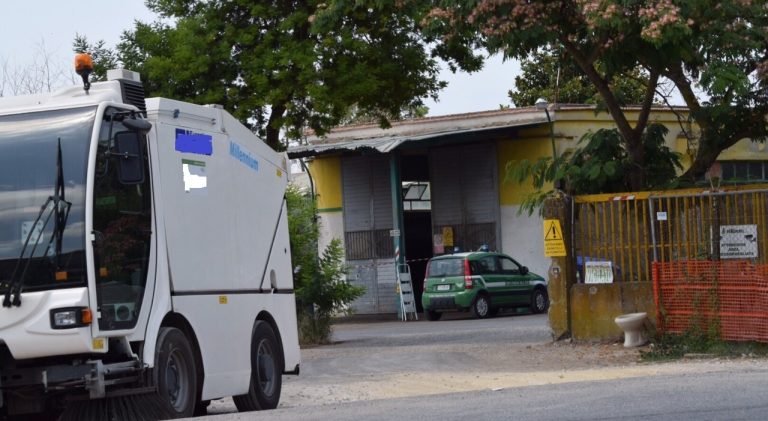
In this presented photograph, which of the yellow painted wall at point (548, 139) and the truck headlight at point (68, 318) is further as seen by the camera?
the yellow painted wall at point (548, 139)

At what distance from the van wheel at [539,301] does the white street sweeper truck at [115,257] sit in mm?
23313

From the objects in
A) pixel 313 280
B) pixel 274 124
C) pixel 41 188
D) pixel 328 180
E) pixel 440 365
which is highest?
pixel 274 124

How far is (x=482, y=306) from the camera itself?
110ft

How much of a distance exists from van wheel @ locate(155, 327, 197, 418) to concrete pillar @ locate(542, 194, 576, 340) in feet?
30.5

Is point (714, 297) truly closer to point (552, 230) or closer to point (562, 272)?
point (562, 272)

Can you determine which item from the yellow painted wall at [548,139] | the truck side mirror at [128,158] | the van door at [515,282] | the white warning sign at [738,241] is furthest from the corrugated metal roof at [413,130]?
the truck side mirror at [128,158]

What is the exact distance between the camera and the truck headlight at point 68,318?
9.81 m

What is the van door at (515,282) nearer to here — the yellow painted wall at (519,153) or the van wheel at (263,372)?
the yellow painted wall at (519,153)

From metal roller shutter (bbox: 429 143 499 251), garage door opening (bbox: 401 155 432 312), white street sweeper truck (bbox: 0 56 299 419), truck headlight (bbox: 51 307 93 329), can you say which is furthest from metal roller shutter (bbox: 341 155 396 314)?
truck headlight (bbox: 51 307 93 329)

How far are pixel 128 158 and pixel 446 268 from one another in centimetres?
2337

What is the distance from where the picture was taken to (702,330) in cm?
1708

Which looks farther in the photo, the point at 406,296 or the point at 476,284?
the point at 406,296

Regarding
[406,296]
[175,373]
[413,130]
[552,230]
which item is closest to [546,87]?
[413,130]

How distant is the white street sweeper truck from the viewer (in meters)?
9.97
